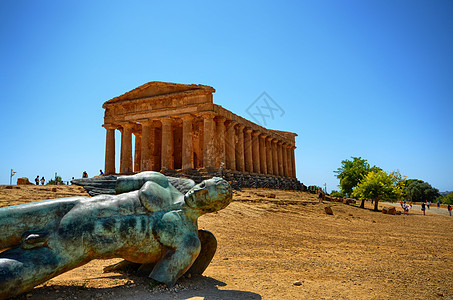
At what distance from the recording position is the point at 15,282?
8.73 feet

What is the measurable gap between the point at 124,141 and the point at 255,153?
15.7m

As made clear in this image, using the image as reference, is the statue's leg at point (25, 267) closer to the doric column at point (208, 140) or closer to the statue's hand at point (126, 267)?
the statue's hand at point (126, 267)

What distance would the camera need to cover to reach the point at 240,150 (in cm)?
3391

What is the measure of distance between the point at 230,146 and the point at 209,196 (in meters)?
28.3

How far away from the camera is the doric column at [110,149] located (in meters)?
32.2

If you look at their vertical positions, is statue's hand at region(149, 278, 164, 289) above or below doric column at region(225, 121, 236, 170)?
below

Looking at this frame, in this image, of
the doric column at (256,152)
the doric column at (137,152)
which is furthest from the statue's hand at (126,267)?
the doric column at (256,152)

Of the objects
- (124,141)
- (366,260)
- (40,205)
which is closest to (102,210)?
(40,205)

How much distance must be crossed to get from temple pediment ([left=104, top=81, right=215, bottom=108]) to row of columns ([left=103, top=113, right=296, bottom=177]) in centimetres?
232

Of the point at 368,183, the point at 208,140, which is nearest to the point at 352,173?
the point at 368,183

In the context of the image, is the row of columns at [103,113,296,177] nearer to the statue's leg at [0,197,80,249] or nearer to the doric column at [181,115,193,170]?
the doric column at [181,115,193,170]

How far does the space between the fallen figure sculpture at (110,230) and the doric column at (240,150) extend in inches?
1156

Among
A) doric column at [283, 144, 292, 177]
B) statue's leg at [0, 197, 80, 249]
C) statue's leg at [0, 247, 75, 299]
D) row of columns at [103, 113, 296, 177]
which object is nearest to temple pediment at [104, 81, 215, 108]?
row of columns at [103, 113, 296, 177]

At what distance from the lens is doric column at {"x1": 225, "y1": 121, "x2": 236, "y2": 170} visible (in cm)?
3110
